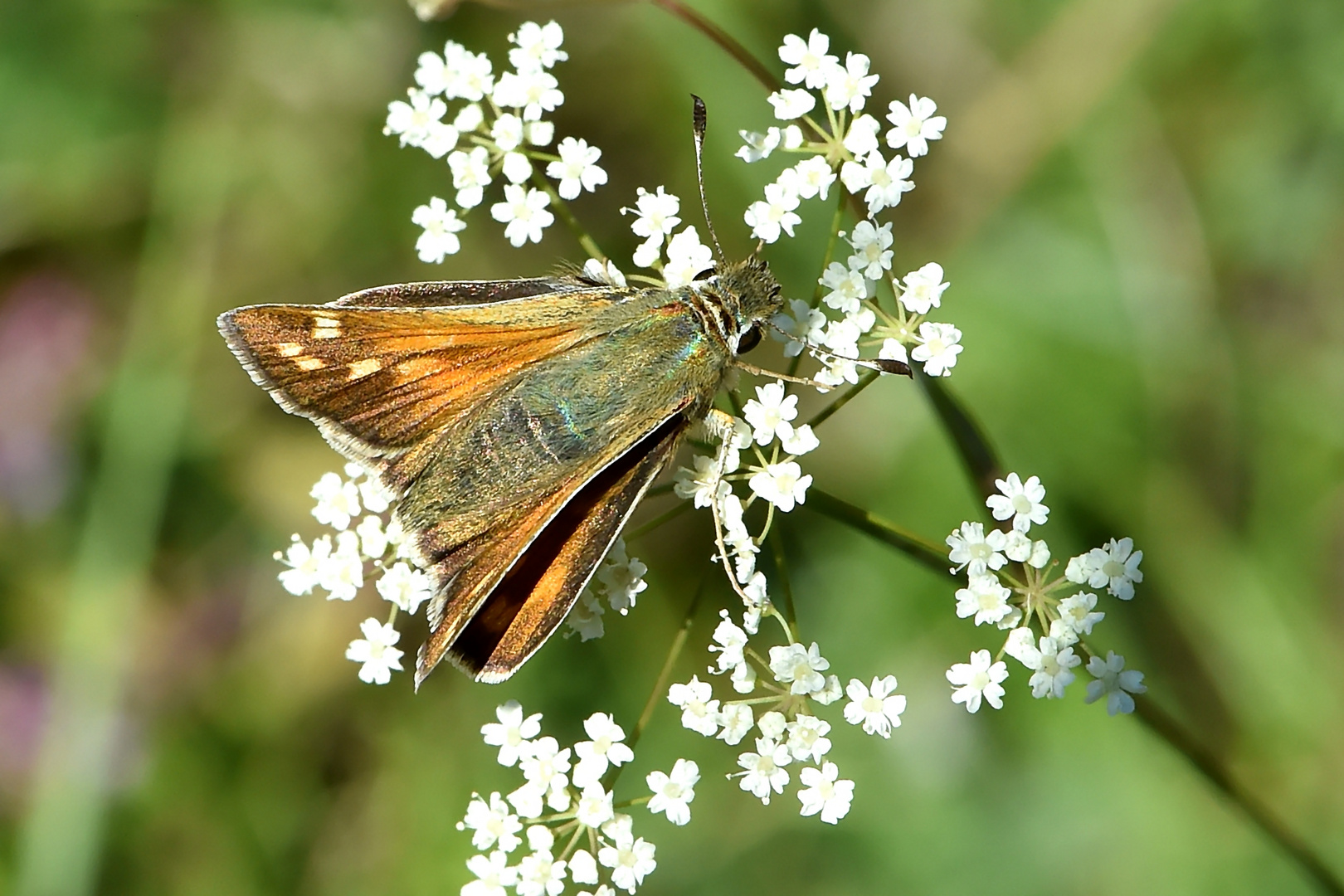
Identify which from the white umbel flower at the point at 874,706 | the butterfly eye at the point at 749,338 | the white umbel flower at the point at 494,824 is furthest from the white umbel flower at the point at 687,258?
the white umbel flower at the point at 494,824

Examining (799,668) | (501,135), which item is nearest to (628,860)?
(799,668)

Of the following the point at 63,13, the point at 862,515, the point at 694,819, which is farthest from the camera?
the point at 63,13

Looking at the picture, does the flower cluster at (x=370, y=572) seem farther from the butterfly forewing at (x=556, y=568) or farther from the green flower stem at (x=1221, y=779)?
the green flower stem at (x=1221, y=779)

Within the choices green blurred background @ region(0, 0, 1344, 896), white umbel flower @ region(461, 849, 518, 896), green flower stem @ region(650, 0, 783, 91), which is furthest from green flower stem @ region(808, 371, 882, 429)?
green blurred background @ region(0, 0, 1344, 896)

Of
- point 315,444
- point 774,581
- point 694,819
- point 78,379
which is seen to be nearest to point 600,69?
point 315,444

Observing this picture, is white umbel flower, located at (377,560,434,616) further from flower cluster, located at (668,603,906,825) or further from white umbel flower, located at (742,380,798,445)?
white umbel flower, located at (742,380,798,445)

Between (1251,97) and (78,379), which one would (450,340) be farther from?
(1251,97)
